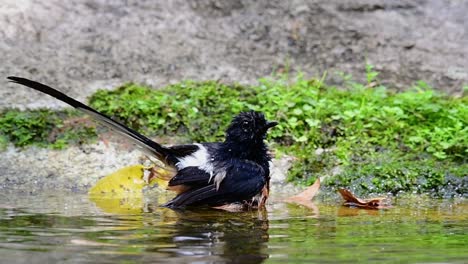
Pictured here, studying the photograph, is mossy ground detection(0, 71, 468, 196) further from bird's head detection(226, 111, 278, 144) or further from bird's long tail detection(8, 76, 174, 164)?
bird's long tail detection(8, 76, 174, 164)

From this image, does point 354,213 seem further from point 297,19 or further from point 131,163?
point 297,19

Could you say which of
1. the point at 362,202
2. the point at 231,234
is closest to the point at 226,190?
the point at 362,202

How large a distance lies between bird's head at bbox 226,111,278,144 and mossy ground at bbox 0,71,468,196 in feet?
2.96

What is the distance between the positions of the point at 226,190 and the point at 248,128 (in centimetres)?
62

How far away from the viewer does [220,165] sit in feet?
19.8

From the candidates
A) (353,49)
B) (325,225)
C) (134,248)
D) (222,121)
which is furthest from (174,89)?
(134,248)

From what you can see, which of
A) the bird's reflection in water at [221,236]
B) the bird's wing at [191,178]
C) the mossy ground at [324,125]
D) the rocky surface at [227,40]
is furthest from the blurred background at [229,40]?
the bird's reflection in water at [221,236]

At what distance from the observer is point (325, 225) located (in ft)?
15.6

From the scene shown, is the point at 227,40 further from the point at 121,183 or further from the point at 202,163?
the point at 202,163

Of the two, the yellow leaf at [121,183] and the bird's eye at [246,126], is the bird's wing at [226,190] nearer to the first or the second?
the bird's eye at [246,126]

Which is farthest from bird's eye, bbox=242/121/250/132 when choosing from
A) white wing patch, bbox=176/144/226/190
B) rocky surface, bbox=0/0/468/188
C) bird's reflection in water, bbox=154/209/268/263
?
rocky surface, bbox=0/0/468/188

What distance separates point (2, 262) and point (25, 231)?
3.46ft

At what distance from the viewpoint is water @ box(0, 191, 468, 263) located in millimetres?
3516

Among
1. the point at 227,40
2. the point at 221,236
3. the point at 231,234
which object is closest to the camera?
the point at 221,236
